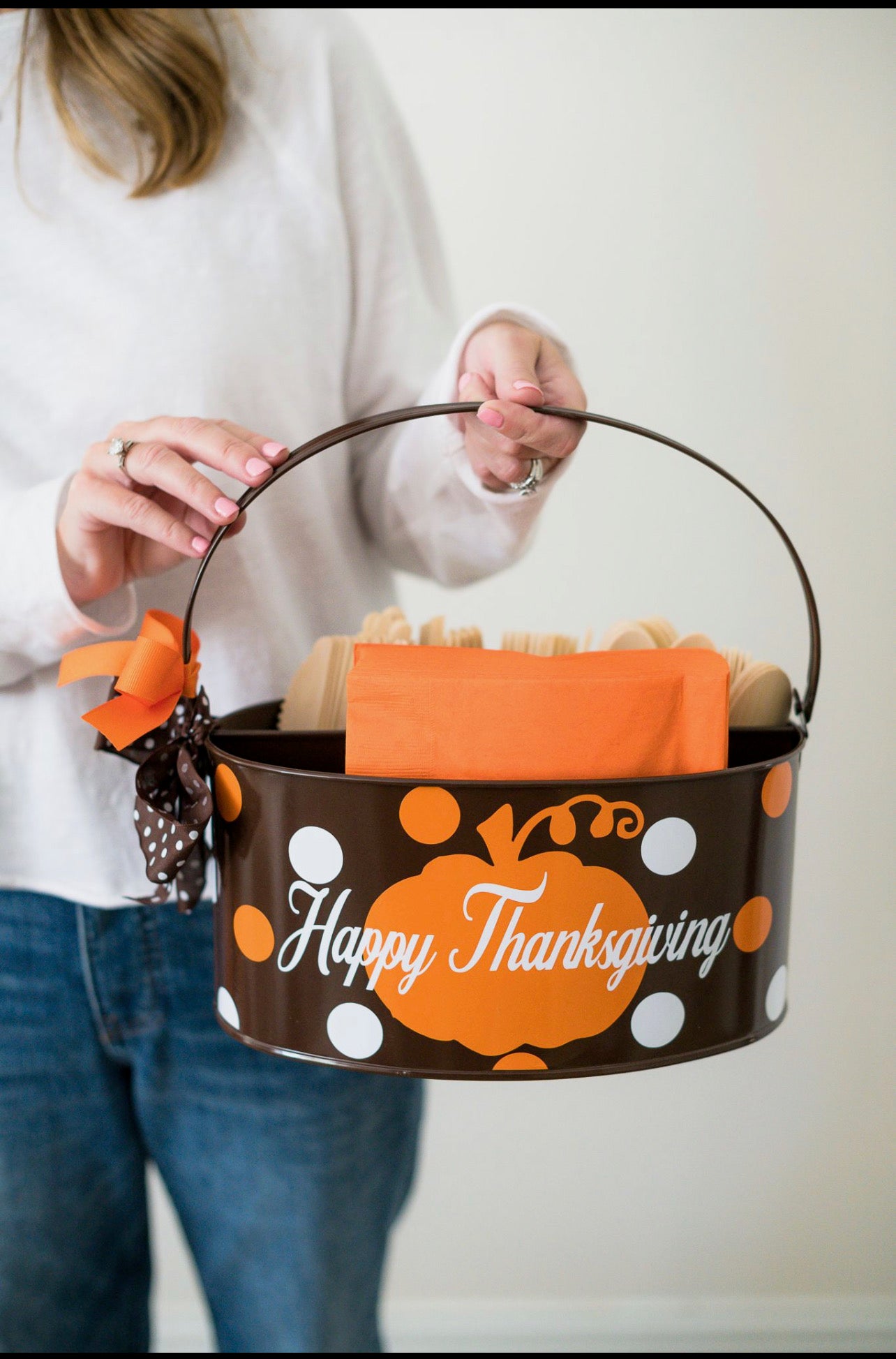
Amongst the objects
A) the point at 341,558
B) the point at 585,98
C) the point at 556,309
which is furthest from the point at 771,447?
the point at 341,558

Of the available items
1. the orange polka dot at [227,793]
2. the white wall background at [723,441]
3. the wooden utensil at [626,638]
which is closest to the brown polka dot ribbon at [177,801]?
the orange polka dot at [227,793]

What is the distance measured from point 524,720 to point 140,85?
45cm

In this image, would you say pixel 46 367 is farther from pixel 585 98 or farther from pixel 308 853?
pixel 585 98

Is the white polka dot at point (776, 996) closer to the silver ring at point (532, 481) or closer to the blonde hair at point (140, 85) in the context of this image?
the silver ring at point (532, 481)

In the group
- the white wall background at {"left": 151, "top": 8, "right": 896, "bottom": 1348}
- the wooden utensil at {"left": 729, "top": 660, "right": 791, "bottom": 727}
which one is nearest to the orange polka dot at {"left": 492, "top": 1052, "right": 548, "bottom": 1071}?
the wooden utensil at {"left": 729, "top": 660, "right": 791, "bottom": 727}

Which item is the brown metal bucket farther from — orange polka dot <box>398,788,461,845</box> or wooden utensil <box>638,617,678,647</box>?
wooden utensil <box>638,617,678,647</box>

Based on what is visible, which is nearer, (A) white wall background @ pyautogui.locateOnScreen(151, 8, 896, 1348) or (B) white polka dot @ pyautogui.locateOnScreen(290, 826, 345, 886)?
(B) white polka dot @ pyautogui.locateOnScreen(290, 826, 345, 886)

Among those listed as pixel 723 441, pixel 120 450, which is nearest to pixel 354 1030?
pixel 120 450

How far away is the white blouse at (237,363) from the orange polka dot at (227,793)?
0.13 m

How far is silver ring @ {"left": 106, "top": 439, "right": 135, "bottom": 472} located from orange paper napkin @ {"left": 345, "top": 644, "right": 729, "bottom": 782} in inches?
5.5

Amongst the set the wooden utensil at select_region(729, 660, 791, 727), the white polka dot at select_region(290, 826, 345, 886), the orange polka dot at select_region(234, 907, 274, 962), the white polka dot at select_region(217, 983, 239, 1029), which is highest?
Result: the wooden utensil at select_region(729, 660, 791, 727)

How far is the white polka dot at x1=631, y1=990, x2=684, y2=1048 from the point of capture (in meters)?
0.39

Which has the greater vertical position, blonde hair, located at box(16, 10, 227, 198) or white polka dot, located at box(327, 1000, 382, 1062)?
blonde hair, located at box(16, 10, 227, 198)

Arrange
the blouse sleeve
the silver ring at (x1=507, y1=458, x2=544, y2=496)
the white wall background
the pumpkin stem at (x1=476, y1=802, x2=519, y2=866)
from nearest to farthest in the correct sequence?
the pumpkin stem at (x1=476, y1=802, x2=519, y2=866) < the silver ring at (x1=507, y1=458, x2=544, y2=496) < the blouse sleeve < the white wall background
